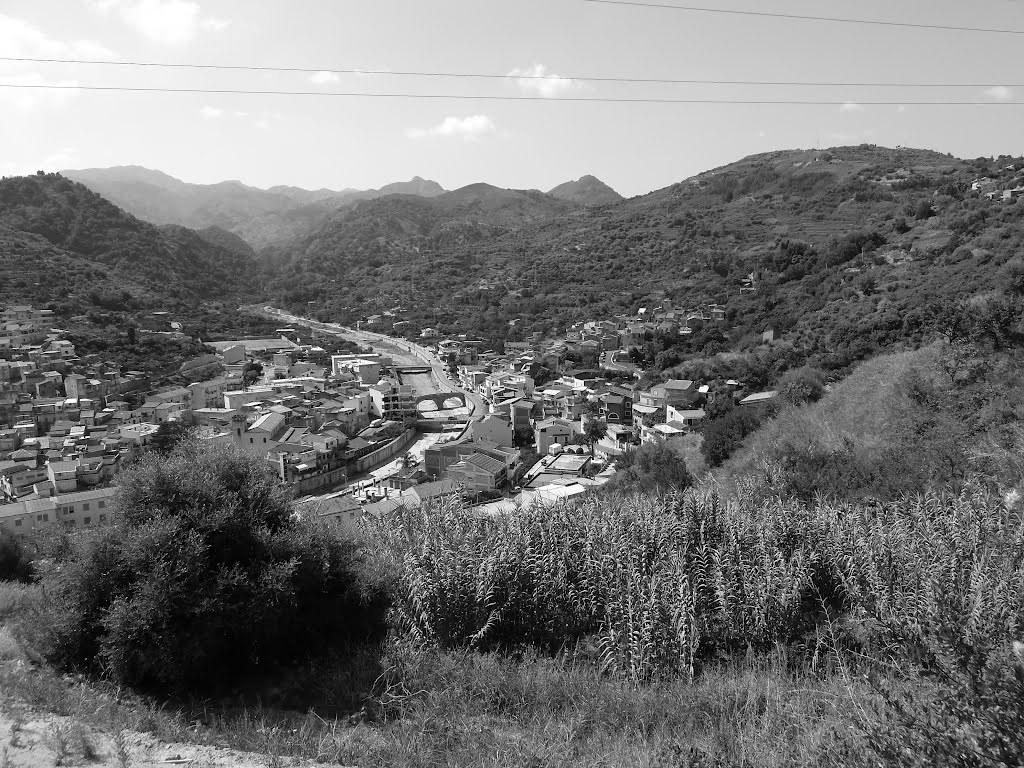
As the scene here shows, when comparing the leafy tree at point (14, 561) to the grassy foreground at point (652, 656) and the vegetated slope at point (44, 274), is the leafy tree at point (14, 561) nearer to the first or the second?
the grassy foreground at point (652, 656)

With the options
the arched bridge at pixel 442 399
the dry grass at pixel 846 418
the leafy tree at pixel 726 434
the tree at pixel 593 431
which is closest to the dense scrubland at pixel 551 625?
the dry grass at pixel 846 418

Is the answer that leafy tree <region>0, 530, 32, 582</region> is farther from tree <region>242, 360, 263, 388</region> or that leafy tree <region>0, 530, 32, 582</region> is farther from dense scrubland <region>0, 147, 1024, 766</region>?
tree <region>242, 360, 263, 388</region>

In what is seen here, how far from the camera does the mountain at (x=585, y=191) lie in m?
140

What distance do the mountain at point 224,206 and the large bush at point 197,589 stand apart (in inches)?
5330

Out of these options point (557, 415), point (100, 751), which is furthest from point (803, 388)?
point (557, 415)

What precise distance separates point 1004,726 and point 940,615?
48.5 inches

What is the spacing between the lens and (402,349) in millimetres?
43062

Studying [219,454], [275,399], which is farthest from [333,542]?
[275,399]

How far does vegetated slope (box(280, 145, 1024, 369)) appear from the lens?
18.8m

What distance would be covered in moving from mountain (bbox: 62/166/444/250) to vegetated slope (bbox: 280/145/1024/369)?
243 ft

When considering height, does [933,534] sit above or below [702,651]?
above

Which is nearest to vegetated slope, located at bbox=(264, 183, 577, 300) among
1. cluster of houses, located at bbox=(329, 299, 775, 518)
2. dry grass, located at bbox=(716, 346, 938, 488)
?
cluster of houses, located at bbox=(329, 299, 775, 518)

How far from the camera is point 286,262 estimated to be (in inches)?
3465

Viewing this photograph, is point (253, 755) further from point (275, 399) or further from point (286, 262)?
point (286, 262)
